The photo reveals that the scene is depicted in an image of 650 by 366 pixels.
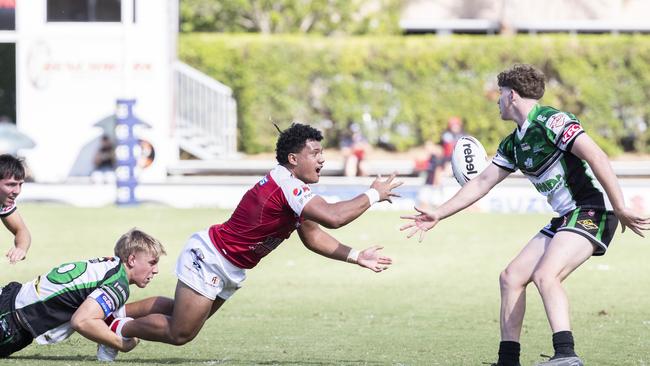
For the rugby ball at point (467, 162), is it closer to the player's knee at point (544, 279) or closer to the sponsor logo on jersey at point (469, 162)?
the sponsor logo on jersey at point (469, 162)

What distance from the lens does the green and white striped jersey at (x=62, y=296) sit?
7414 mm

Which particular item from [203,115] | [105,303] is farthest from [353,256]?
[203,115]

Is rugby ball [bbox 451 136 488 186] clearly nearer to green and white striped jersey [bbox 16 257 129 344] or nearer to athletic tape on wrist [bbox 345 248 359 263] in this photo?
athletic tape on wrist [bbox 345 248 359 263]

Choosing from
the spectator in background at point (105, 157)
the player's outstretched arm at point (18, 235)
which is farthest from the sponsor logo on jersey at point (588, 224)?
the spectator in background at point (105, 157)

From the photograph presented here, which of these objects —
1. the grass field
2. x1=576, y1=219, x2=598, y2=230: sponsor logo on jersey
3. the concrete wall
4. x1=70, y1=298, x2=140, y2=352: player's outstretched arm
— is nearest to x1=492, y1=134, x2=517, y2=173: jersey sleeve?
x1=576, y1=219, x2=598, y2=230: sponsor logo on jersey

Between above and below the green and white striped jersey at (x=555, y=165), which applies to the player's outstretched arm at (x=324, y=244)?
below

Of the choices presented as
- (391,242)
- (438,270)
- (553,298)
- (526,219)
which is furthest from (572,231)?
(526,219)

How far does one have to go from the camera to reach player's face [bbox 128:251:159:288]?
7570 millimetres

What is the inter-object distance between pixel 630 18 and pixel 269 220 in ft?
91.2

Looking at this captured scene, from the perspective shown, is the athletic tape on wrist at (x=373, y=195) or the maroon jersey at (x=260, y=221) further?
the maroon jersey at (x=260, y=221)

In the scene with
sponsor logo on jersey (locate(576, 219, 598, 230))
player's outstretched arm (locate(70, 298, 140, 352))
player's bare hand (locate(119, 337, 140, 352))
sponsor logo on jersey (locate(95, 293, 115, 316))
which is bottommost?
player's bare hand (locate(119, 337, 140, 352))

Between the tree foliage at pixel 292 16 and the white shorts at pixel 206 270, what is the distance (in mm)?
23172

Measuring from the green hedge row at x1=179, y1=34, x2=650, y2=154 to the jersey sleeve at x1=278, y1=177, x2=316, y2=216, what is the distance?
20683 millimetres

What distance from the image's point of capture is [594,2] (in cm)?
3334
